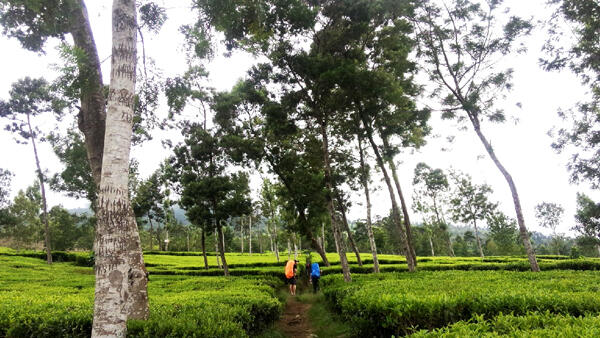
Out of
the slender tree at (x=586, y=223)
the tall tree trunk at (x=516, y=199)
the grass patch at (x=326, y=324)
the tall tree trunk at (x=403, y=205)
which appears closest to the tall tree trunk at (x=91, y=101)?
the grass patch at (x=326, y=324)

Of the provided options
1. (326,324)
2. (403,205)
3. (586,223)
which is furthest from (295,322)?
(586,223)

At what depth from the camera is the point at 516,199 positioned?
14.2m

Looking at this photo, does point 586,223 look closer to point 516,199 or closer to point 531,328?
point 516,199

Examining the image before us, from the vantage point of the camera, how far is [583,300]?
175 inches

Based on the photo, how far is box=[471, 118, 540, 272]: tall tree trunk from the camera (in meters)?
13.7

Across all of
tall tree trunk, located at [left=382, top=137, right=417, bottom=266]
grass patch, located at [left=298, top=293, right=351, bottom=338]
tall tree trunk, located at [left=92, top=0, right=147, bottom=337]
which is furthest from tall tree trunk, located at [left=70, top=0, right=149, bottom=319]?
tall tree trunk, located at [left=382, top=137, right=417, bottom=266]

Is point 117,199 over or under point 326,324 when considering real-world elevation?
over

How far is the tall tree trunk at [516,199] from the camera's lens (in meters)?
13.7

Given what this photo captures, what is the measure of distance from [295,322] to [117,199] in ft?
29.1

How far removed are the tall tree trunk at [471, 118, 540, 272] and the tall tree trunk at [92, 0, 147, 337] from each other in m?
15.7

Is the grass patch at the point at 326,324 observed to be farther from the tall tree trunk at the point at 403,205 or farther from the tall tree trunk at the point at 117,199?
the tall tree trunk at the point at 403,205

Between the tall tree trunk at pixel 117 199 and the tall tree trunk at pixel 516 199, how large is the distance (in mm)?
15730

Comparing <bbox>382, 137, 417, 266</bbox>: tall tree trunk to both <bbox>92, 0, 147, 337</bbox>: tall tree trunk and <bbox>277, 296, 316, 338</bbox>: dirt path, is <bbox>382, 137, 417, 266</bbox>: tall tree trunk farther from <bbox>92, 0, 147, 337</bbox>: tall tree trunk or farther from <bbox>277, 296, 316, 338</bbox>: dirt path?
<bbox>92, 0, 147, 337</bbox>: tall tree trunk

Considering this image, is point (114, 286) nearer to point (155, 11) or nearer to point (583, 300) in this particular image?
point (155, 11)
